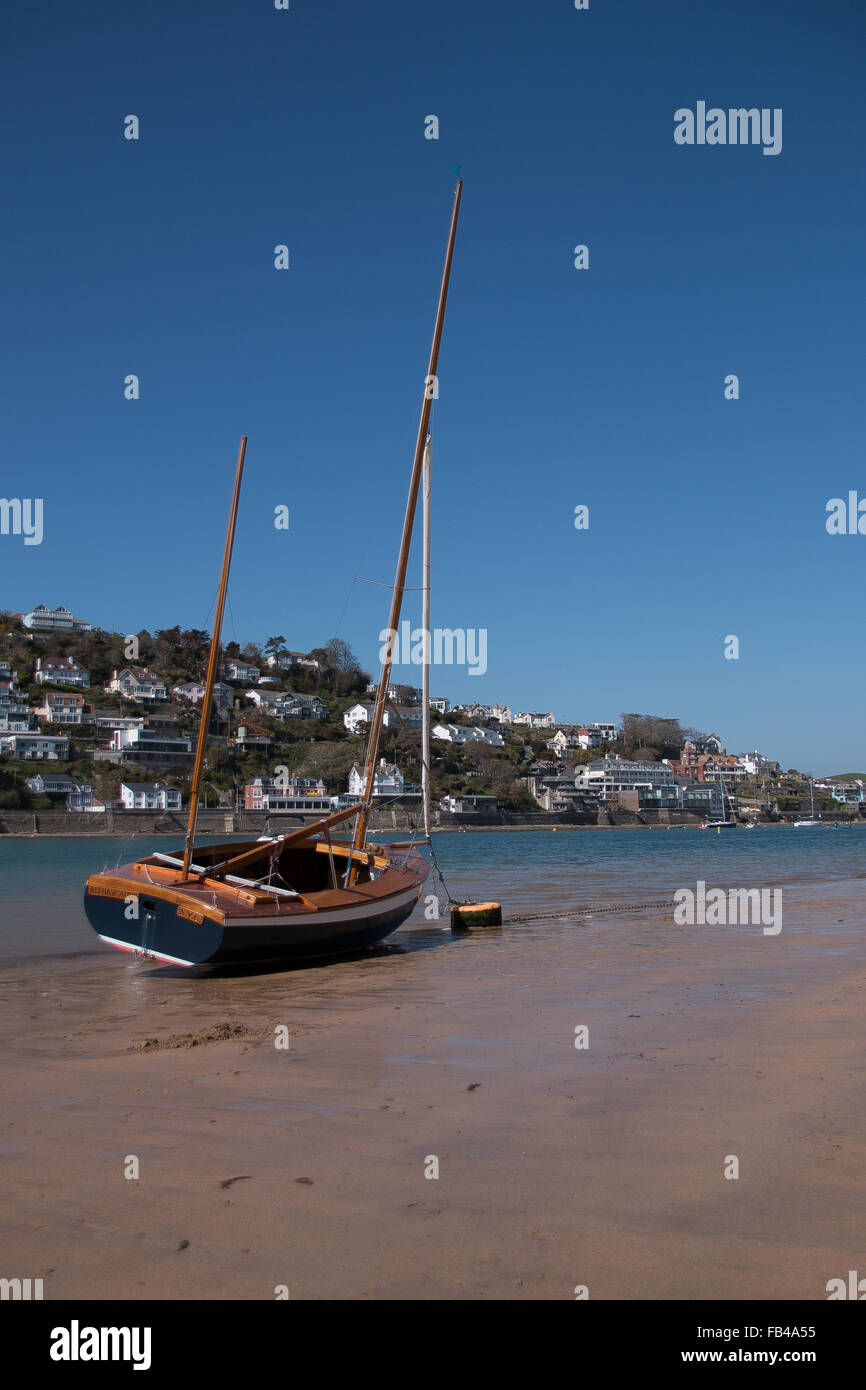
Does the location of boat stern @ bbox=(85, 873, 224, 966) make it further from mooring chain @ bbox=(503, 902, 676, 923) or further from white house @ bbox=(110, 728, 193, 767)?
white house @ bbox=(110, 728, 193, 767)

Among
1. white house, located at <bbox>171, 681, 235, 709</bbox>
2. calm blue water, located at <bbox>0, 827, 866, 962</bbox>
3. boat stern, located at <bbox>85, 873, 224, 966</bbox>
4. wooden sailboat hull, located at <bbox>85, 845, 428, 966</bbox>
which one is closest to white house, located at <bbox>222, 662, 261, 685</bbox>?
white house, located at <bbox>171, 681, 235, 709</bbox>

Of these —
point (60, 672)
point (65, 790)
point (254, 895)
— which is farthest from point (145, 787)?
point (254, 895)

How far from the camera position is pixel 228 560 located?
60.6 feet

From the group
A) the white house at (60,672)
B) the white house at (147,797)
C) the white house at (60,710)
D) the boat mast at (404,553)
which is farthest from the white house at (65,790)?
the boat mast at (404,553)

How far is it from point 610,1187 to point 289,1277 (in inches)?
71.5

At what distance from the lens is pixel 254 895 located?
1468 cm

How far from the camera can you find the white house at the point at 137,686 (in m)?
161

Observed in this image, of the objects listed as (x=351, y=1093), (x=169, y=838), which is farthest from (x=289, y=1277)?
(x=169, y=838)

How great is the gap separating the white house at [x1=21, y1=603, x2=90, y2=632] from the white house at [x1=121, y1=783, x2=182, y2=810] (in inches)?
3289

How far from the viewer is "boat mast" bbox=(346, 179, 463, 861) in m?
19.8

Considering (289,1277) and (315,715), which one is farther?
(315,715)

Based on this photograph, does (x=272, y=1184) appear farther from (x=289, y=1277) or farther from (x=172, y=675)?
(x=172, y=675)

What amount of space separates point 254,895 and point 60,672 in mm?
160787

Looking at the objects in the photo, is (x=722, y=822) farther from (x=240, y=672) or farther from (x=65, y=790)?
(x=65, y=790)
